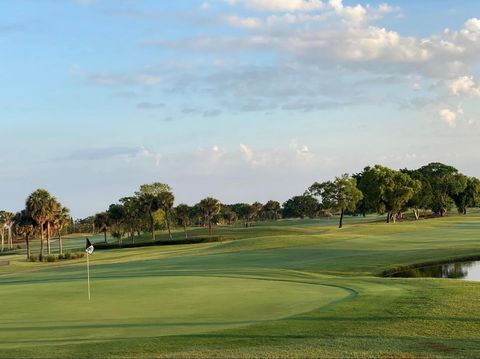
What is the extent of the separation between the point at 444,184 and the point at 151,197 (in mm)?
71572

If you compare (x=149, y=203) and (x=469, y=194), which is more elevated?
(x=149, y=203)

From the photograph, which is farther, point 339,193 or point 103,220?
point 103,220

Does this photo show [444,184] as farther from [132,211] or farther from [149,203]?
[132,211]

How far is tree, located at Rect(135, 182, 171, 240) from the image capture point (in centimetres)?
10700

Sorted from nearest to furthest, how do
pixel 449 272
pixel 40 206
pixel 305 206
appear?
pixel 449 272 → pixel 40 206 → pixel 305 206

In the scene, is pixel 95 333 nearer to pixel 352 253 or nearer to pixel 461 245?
pixel 352 253

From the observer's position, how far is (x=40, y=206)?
7525 cm

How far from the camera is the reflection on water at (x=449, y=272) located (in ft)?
115

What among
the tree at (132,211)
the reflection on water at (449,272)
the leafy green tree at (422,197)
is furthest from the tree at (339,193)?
the reflection on water at (449,272)

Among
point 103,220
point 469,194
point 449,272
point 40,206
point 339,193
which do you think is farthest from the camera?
point 469,194

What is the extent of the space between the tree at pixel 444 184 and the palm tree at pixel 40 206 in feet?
287

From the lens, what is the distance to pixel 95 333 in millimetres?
14258

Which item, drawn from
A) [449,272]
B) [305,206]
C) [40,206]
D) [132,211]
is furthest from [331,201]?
[305,206]

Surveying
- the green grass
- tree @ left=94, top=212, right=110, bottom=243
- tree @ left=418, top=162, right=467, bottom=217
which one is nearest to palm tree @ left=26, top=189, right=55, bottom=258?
tree @ left=94, top=212, right=110, bottom=243
